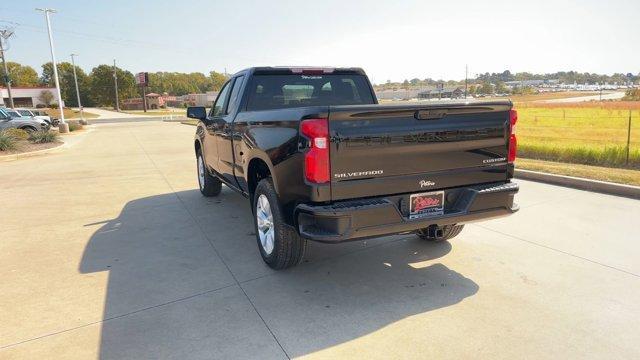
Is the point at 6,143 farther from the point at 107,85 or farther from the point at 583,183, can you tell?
the point at 107,85

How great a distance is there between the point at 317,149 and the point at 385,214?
0.72 metres

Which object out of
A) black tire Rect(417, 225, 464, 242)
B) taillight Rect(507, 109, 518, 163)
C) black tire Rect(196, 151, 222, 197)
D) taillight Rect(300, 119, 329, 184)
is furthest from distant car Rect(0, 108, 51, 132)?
taillight Rect(507, 109, 518, 163)

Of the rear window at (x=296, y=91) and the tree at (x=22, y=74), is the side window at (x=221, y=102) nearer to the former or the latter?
the rear window at (x=296, y=91)

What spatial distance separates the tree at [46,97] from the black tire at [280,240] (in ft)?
325

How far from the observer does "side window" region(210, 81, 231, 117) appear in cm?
588

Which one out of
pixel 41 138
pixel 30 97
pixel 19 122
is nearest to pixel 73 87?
pixel 30 97

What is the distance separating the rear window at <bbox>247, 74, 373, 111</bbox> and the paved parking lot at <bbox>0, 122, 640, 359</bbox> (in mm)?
1656

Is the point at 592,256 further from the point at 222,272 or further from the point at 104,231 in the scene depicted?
the point at 104,231

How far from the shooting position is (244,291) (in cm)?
370

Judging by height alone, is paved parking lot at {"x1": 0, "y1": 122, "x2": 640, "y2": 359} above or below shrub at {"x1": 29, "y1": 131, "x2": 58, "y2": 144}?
below

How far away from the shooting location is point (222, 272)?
13.5 feet

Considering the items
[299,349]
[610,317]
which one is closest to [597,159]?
[610,317]

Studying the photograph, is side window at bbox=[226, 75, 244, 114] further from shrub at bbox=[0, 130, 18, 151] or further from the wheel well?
shrub at bbox=[0, 130, 18, 151]

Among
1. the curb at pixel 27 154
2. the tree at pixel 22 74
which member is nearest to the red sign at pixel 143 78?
the tree at pixel 22 74
